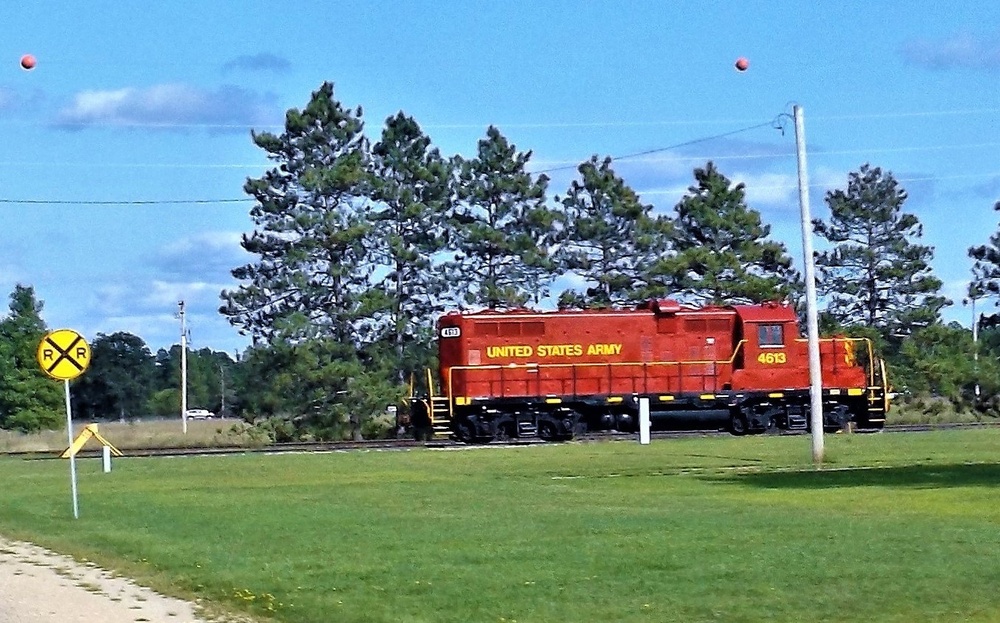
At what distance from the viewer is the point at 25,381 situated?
77688 millimetres

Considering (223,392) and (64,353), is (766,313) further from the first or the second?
(223,392)

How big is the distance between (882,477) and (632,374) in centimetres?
2076

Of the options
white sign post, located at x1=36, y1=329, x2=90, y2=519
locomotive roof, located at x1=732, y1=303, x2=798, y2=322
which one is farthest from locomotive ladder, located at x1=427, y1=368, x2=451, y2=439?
white sign post, located at x1=36, y1=329, x2=90, y2=519

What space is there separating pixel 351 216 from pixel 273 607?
46.5 metres

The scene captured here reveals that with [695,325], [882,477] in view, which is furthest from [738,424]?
[882,477]

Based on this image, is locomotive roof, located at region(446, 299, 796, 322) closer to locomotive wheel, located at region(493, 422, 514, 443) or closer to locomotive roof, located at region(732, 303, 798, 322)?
locomotive roof, located at region(732, 303, 798, 322)

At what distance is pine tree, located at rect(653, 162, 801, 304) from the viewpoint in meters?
62.2

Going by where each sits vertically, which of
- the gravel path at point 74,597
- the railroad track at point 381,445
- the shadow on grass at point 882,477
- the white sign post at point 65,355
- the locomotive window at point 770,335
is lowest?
the gravel path at point 74,597

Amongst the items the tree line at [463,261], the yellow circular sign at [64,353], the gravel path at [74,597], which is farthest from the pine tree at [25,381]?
the gravel path at [74,597]

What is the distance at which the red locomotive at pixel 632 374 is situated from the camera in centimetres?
4734

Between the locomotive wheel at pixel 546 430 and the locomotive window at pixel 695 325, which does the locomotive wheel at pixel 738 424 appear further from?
the locomotive wheel at pixel 546 430

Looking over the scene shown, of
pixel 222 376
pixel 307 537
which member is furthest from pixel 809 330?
pixel 222 376

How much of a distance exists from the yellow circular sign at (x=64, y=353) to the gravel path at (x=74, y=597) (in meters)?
6.29

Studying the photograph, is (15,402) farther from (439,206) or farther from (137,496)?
(137,496)
